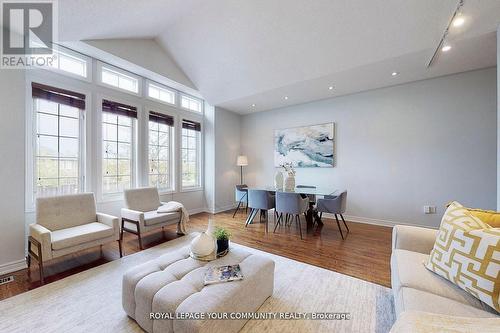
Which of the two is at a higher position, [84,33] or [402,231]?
[84,33]

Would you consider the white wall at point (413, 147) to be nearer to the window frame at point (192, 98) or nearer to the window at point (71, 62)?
the window frame at point (192, 98)

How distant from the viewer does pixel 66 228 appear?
104 inches

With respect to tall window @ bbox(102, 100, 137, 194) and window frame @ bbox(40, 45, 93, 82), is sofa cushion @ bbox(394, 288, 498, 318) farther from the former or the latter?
window frame @ bbox(40, 45, 93, 82)

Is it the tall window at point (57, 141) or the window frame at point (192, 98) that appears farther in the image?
the window frame at point (192, 98)

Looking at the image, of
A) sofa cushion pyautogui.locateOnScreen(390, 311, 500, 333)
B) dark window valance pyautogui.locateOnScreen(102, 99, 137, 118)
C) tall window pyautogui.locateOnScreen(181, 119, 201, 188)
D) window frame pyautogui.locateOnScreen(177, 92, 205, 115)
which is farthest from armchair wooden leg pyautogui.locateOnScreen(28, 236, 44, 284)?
window frame pyautogui.locateOnScreen(177, 92, 205, 115)

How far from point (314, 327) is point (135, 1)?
410cm

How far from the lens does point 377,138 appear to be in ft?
14.1

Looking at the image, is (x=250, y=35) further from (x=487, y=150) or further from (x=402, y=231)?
(x=487, y=150)

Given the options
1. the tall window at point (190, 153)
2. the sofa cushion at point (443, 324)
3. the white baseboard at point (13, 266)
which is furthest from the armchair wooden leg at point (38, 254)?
the sofa cushion at point (443, 324)

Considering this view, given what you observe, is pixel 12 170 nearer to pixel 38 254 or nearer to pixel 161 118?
pixel 38 254

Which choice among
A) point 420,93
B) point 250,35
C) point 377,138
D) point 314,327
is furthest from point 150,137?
point 420,93

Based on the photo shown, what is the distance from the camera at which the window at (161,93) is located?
4.42m

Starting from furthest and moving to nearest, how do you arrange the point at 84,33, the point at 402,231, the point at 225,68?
the point at 225,68
the point at 84,33
the point at 402,231

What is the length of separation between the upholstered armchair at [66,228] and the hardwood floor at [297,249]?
0.25 m
